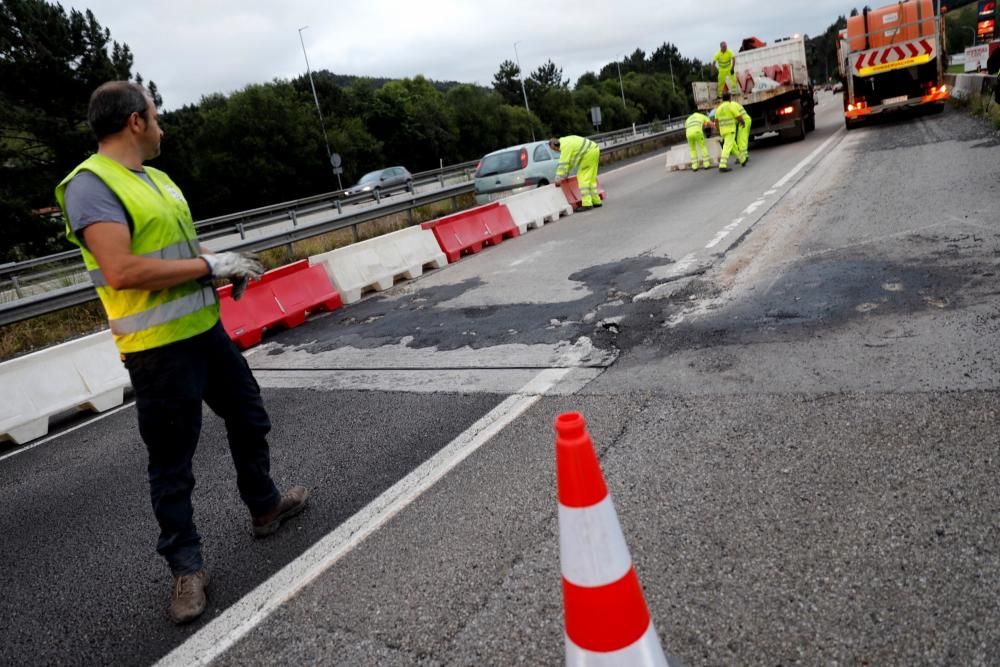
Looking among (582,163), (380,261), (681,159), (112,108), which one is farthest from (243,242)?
(681,159)

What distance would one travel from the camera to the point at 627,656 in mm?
1888

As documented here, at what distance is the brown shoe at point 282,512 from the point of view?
3.58m

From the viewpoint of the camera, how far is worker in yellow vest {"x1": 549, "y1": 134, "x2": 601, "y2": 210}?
1448cm

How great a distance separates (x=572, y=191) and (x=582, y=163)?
93cm

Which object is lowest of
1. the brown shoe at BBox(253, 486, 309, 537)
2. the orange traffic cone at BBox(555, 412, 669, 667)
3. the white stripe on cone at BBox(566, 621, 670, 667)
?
the brown shoe at BBox(253, 486, 309, 537)

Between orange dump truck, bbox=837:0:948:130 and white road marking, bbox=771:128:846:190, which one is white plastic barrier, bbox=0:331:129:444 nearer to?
white road marking, bbox=771:128:846:190

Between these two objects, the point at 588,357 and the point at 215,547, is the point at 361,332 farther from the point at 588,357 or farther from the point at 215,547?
the point at 215,547

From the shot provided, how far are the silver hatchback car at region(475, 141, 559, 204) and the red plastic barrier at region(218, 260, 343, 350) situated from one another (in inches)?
344

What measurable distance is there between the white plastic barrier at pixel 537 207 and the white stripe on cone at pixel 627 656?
12.0m

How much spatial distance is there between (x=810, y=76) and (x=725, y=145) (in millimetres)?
8106

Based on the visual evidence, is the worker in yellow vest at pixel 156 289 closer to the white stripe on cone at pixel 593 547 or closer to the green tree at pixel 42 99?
the white stripe on cone at pixel 593 547

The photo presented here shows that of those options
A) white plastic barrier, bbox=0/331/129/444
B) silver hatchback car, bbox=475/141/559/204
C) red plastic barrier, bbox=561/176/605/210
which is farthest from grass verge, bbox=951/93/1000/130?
white plastic barrier, bbox=0/331/129/444

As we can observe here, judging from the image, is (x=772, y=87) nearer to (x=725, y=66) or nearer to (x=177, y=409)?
(x=725, y=66)

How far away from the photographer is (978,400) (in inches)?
139
